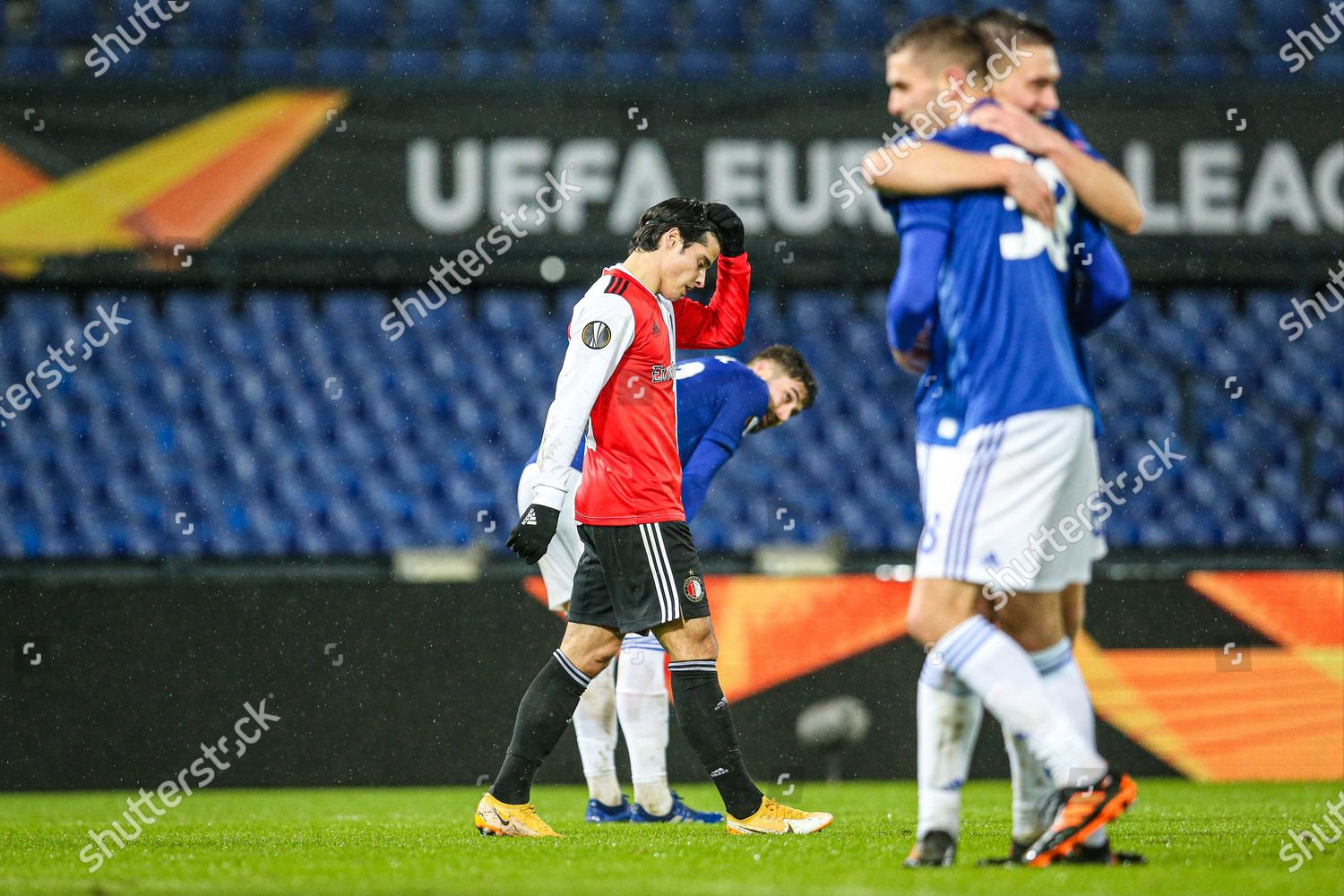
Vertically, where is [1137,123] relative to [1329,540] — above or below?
above

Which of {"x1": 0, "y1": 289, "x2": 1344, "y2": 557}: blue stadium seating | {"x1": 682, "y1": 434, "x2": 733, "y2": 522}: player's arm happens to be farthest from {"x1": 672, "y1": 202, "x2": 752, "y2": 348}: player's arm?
{"x1": 0, "y1": 289, "x2": 1344, "y2": 557}: blue stadium seating

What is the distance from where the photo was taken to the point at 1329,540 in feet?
36.8

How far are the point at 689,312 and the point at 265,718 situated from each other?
3.96 meters

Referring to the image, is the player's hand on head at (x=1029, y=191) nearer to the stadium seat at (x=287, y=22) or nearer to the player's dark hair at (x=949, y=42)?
the player's dark hair at (x=949, y=42)

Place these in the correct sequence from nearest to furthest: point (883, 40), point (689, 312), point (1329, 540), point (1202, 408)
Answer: point (689, 312) < point (1329, 540) < point (1202, 408) < point (883, 40)

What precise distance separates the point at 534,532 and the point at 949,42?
1.81 m

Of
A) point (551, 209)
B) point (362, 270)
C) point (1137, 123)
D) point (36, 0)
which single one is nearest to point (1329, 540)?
point (1137, 123)

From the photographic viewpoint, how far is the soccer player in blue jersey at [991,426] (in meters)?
3.45

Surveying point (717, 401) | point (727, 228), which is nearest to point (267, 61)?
point (717, 401)

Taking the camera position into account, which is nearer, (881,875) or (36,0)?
(881,875)

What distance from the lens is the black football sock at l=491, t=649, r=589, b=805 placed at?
4.85 m

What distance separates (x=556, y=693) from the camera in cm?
485

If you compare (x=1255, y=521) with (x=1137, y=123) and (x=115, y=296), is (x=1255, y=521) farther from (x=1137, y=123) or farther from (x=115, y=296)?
(x=115, y=296)

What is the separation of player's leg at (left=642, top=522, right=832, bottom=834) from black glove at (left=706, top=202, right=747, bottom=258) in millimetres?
1036
